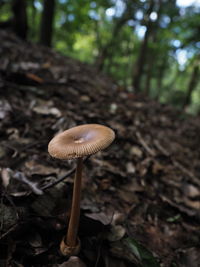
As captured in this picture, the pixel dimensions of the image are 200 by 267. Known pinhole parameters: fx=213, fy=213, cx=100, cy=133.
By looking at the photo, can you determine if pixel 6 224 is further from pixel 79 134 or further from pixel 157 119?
pixel 157 119

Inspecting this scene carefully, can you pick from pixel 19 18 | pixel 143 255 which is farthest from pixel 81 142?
pixel 19 18

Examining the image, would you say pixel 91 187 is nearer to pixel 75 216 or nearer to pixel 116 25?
pixel 75 216

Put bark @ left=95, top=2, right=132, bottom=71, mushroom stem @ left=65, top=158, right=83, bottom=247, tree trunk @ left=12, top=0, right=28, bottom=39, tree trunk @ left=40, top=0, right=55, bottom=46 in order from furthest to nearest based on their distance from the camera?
1. bark @ left=95, top=2, right=132, bottom=71
2. tree trunk @ left=40, top=0, right=55, bottom=46
3. tree trunk @ left=12, top=0, right=28, bottom=39
4. mushroom stem @ left=65, top=158, right=83, bottom=247

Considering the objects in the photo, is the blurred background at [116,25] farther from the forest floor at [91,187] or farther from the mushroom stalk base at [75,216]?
the mushroom stalk base at [75,216]

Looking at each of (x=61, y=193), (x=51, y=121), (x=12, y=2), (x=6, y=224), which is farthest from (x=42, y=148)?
(x=12, y=2)

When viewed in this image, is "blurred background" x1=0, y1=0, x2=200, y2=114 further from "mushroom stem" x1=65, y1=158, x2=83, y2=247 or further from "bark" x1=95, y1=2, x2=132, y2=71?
"mushroom stem" x1=65, y1=158, x2=83, y2=247

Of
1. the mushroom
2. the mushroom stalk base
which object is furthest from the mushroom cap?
the mushroom stalk base
